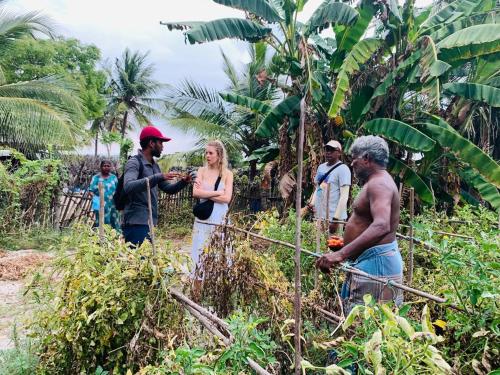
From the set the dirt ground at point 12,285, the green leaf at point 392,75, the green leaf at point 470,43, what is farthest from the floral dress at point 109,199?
the green leaf at point 470,43

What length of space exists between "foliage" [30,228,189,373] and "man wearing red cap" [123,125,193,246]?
3.10 feet

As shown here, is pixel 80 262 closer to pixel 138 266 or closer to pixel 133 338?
pixel 138 266

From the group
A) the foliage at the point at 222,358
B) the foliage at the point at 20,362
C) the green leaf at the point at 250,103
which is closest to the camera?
the foliage at the point at 222,358

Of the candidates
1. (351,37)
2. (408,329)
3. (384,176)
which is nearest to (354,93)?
(351,37)

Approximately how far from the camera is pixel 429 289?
9.20 feet

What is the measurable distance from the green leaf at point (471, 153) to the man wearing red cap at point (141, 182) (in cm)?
495

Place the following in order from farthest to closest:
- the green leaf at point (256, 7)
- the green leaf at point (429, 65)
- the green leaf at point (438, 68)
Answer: the green leaf at point (256, 7)
the green leaf at point (429, 65)
the green leaf at point (438, 68)

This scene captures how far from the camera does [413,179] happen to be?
7.15 meters

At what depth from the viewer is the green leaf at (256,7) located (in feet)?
23.0

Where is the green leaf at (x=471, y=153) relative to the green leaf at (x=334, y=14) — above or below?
below

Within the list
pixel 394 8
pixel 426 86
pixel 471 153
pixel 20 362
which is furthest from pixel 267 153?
pixel 20 362

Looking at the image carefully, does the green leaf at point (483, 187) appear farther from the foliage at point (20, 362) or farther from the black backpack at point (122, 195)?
the foliage at point (20, 362)

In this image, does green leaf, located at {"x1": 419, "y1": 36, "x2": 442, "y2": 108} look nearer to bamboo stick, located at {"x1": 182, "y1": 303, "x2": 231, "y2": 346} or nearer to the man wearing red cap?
the man wearing red cap

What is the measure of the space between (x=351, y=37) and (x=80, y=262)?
6502 mm
